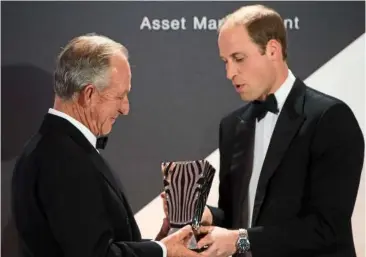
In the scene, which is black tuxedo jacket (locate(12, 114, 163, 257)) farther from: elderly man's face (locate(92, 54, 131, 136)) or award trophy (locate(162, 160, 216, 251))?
award trophy (locate(162, 160, 216, 251))

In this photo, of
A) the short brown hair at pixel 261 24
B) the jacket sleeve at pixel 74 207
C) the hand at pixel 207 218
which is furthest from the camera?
the hand at pixel 207 218

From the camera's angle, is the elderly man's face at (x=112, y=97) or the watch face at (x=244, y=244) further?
the watch face at (x=244, y=244)

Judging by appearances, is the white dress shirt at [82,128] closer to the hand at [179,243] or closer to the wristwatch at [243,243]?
the hand at [179,243]

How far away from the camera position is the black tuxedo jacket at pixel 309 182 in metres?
2.24

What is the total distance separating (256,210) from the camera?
2350mm

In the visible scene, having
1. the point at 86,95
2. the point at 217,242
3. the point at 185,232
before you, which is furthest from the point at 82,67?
the point at 217,242

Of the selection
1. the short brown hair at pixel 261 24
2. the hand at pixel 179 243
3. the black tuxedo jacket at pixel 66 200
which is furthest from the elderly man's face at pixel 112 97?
the short brown hair at pixel 261 24

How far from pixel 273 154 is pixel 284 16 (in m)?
1.10

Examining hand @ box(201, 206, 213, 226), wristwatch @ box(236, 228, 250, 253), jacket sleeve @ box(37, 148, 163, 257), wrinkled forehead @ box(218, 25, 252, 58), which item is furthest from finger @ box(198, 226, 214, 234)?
wrinkled forehead @ box(218, 25, 252, 58)

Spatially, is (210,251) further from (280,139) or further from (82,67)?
(82,67)

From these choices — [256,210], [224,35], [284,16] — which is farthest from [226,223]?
[284,16]

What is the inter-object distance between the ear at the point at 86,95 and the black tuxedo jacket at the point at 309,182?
65 cm

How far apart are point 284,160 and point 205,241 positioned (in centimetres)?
37

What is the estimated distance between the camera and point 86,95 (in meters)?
2.04
